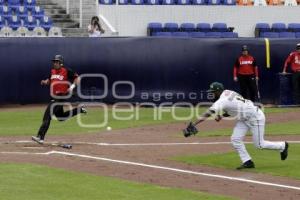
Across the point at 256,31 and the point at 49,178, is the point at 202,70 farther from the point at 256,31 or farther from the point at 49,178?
the point at 49,178

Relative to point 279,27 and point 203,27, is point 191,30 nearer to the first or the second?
point 203,27

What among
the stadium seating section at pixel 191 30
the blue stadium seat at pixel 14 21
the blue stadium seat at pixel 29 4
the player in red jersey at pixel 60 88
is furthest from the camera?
the stadium seating section at pixel 191 30

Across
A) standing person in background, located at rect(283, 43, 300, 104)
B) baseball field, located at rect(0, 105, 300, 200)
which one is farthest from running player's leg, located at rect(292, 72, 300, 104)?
baseball field, located at rect(0, 105, 300, 200)

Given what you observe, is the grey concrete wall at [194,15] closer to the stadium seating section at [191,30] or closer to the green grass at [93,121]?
the stadium seating section at [191,30]

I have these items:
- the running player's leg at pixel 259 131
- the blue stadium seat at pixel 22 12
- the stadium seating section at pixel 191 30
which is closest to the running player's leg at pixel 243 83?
the stadium seating section at pixel 191 30

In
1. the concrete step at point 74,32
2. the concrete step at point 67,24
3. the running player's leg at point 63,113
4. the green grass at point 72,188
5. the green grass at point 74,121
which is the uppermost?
the concrete step at point 67,24

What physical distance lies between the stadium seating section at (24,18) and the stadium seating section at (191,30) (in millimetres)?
4281

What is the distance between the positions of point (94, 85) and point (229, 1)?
10.9 meters

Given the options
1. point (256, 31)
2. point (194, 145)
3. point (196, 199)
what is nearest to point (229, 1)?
point (256, 31)

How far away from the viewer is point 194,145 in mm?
18000

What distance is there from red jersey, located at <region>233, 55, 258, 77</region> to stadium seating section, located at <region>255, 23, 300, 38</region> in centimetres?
868

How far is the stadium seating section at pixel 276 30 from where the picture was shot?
3397 centimetres

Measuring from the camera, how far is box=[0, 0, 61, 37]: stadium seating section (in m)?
28.7

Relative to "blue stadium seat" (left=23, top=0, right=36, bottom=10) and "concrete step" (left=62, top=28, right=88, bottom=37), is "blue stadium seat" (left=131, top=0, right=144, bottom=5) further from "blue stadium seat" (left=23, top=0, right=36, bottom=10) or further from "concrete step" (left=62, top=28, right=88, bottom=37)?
"blue stadium seat" (left=23, top=0, right=36, bottom=10)
